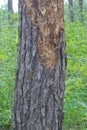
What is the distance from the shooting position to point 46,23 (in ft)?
10.8

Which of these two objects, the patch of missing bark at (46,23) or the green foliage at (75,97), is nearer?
the patch of missing bark at (46,23)

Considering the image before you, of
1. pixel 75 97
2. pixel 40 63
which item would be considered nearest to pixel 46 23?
pixel 40 63

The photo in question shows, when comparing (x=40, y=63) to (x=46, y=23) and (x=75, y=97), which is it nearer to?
(x=46, y=23)

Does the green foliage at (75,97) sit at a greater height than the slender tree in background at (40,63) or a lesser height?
lesser

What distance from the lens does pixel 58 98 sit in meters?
3.42

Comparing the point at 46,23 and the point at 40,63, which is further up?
the point at 46,23

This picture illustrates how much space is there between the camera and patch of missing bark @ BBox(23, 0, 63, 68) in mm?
3260

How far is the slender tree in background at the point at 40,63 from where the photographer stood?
3277mm

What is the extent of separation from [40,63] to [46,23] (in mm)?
420

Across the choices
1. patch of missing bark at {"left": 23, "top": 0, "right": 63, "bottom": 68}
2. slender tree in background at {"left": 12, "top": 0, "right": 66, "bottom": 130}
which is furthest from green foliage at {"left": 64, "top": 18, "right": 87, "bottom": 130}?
patch of missing bark at {"left": 23, "top": 0, "right": 63, "bottom": 68}

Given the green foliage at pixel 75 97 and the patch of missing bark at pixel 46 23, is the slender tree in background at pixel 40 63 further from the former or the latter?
the green foliage at pixel 75 97

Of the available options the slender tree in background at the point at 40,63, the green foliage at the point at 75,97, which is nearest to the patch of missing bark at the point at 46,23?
the slender tree in background at the point at 40,63

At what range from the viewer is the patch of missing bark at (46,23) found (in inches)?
128

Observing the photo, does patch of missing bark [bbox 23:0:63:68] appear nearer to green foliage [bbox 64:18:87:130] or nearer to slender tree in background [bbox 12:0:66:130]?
slender tree in background [bbox 12:0:66:130]
